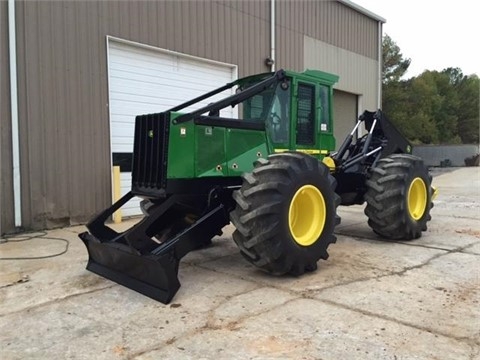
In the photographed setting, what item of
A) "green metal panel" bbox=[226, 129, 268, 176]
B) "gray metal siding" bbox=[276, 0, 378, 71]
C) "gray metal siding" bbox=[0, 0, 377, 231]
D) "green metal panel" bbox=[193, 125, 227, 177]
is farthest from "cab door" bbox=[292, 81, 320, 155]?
"gray metal siding" bbox=[276, 0, 378, 71]

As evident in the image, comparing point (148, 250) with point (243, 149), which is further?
point (243, 149)

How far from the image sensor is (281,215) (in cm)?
429

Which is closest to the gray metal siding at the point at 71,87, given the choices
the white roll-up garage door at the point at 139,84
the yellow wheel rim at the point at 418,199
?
the white roll-up garage door at the point at 139,84

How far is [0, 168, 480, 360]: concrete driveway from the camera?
2.99m

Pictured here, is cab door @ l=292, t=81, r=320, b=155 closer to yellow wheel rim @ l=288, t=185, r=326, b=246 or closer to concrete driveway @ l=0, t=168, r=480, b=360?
yellow wheel rim @ l=288, t=185, r=326, b=246

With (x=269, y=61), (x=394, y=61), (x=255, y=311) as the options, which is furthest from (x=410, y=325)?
(x=394, y=61)

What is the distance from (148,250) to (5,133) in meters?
4.15

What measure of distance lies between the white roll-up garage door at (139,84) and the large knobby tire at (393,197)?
4.84 m

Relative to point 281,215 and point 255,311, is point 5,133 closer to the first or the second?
point 281,215

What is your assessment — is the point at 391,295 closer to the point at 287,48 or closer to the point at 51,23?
the point at 51,23

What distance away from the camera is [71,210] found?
787 centimetres

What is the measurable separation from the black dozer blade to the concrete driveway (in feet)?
0.39

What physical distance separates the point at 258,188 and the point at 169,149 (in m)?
1.01

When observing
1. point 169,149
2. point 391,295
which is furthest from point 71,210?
point 391,295
